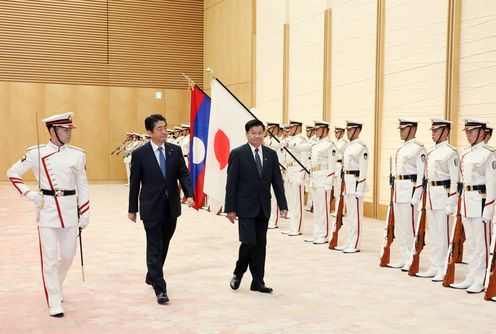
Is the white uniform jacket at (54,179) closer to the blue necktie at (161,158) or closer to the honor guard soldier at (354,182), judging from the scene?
the blue necktie at (161,158)

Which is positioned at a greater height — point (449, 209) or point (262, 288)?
point (449, 209)

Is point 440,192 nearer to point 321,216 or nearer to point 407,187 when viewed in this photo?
point 407,187

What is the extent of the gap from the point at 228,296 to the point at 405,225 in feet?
7.42

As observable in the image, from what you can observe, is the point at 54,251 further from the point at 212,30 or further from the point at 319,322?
the point at 212,30

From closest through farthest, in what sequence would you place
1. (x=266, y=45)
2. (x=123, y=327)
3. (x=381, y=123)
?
(x=123, y=327) < (x=381, y=123) < (x=266, y=45)

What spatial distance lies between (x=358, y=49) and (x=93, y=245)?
6.03m

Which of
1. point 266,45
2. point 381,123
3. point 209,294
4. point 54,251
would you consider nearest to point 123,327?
point 54,251

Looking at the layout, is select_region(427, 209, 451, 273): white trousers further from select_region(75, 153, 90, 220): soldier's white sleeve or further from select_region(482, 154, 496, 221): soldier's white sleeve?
select_region(75, 153, 90, 220): soldier's white sleeve

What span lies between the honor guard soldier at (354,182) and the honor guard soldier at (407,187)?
0.84m

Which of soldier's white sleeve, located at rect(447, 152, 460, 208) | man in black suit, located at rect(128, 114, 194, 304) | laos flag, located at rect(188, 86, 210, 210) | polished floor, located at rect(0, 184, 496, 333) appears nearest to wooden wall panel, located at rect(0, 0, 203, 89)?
polished floor, located at rect(0, 184, 496, 333)

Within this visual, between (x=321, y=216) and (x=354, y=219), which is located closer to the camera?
(x=354, y=219)

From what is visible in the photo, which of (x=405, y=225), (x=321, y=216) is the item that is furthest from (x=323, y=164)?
(x=405, y=225)

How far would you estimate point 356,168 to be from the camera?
7551mm

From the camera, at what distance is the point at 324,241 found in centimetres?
845
